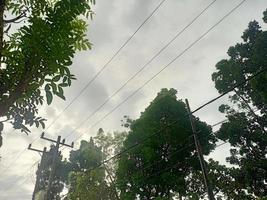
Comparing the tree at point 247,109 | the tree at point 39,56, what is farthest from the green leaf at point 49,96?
the tree at point 247,109

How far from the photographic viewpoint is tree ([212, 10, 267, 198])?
76.3ft

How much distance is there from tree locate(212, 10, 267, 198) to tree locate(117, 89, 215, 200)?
258cm

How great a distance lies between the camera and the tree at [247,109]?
23250 mm

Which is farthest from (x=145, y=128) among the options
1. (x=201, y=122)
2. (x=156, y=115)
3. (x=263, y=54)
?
(x=263, y=54)

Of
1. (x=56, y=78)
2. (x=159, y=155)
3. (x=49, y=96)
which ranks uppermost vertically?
(x=159, y=155)

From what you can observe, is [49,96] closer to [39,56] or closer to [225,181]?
[39,56]

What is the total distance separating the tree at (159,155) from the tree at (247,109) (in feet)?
8.48

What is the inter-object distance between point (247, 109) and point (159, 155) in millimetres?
9164

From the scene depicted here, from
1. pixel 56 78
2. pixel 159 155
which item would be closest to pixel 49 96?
pixel 56 78

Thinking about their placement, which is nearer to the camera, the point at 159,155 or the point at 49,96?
the point at 49,96

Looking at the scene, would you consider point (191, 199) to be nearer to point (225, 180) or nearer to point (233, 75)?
point (225, 180)

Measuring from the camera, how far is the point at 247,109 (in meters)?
26.6

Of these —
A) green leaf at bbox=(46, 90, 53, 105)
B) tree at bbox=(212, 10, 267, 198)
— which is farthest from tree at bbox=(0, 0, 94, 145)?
tree at bbox=(212, 10, 267, 198)

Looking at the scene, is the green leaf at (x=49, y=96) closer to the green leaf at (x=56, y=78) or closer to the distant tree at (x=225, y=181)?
the green leaf at (x=56, y=78)
